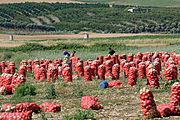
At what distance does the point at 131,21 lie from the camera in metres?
151

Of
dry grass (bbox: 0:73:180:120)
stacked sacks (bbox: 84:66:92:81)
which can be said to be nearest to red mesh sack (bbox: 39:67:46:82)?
dry grass (bbox: 0:73:180:120)

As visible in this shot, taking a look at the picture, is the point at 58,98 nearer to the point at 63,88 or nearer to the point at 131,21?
the point at 63,88

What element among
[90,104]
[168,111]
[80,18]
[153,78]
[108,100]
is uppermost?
[168,111]

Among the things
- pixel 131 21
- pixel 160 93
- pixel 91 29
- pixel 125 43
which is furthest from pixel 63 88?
pixel 131 21

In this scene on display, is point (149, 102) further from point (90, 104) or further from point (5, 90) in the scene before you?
point (5, 90)

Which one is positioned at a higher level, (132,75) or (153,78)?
(153,78)

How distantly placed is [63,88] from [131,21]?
436ft

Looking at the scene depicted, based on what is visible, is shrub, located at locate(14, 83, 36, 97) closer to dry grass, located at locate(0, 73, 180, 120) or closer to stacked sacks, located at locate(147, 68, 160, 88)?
dry grass, located at locate(0, 73, 180, 120)

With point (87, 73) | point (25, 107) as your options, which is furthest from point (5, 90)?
point (25, 107)

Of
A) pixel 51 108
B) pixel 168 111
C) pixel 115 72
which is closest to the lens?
pixel 168 111

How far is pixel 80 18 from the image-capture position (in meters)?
168

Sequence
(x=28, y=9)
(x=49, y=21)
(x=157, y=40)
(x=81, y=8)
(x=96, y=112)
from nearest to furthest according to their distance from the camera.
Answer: (x=96, y=112) < (x=157, y=40) < (x=49, y=21) < (x=28, y=9) < (x=81, y=8)

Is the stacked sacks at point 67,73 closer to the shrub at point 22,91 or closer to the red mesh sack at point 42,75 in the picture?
the red mesh sack at point 42,75

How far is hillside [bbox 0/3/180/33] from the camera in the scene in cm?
12814
